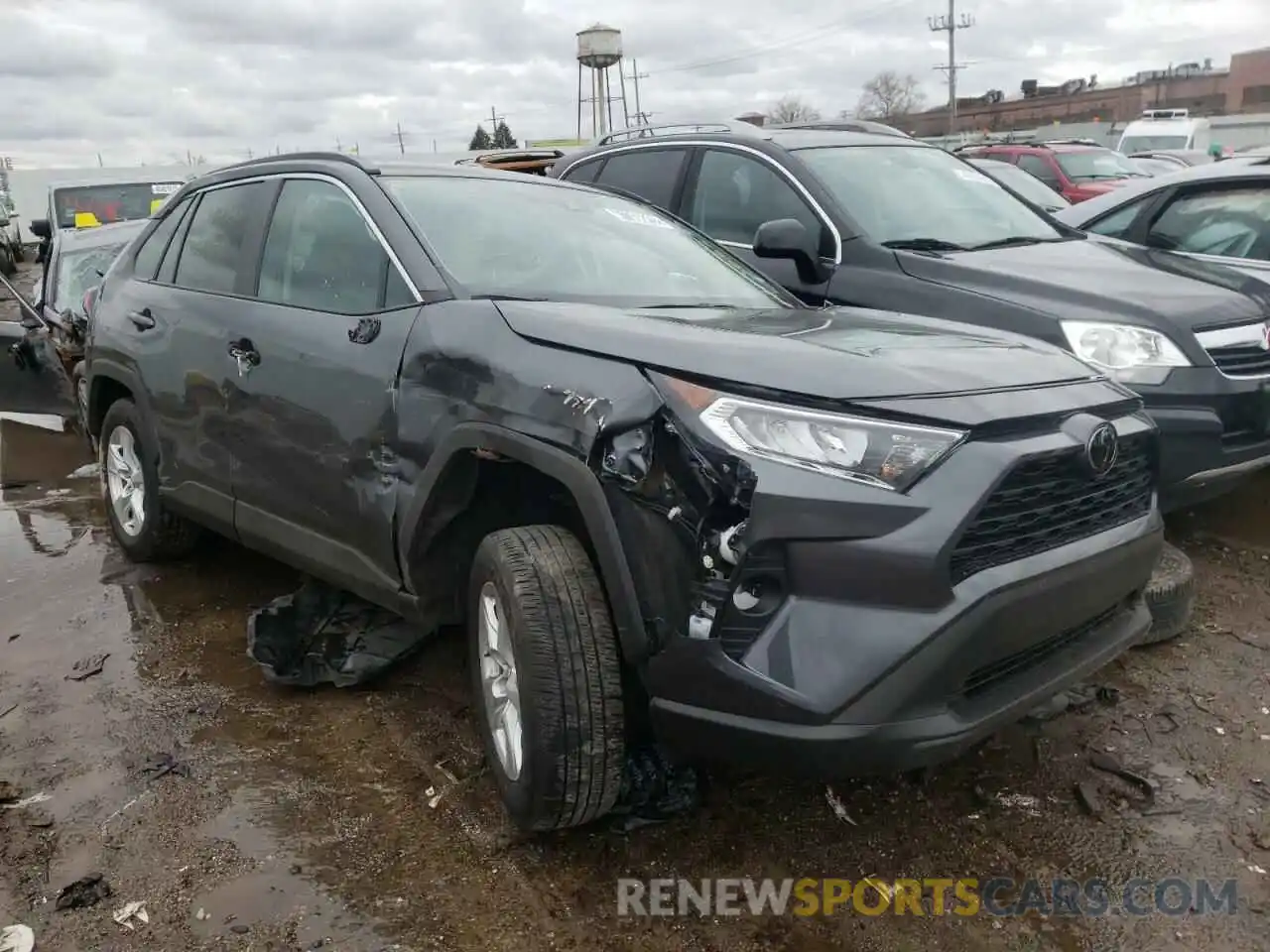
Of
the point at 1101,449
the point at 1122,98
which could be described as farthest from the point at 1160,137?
the point at 1122,98

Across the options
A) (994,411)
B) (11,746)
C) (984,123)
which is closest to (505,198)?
(994,411)

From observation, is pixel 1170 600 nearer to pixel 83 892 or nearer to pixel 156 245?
pixel 83 892

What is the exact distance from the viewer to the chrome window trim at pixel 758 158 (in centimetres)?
513

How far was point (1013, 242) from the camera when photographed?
529 cm

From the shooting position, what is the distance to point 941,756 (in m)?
2.29

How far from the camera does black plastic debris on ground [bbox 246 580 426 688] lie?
3.69 meters

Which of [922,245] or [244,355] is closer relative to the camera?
[244,355]

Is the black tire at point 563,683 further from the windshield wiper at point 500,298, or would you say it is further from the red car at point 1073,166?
the red car at point 1073,166

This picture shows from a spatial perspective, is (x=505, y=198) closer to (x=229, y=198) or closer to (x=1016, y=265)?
(x=229, y=198)

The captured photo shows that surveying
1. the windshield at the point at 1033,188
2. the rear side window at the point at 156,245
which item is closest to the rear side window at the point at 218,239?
the rear side window at the point at 156,245

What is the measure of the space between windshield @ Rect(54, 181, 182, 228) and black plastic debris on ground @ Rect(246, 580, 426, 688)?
9052 mm

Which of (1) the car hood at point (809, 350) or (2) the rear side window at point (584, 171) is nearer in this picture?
(1) the car hood at point (809, 350)

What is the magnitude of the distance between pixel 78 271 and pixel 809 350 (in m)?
8.11

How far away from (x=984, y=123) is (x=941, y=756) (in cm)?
6849
